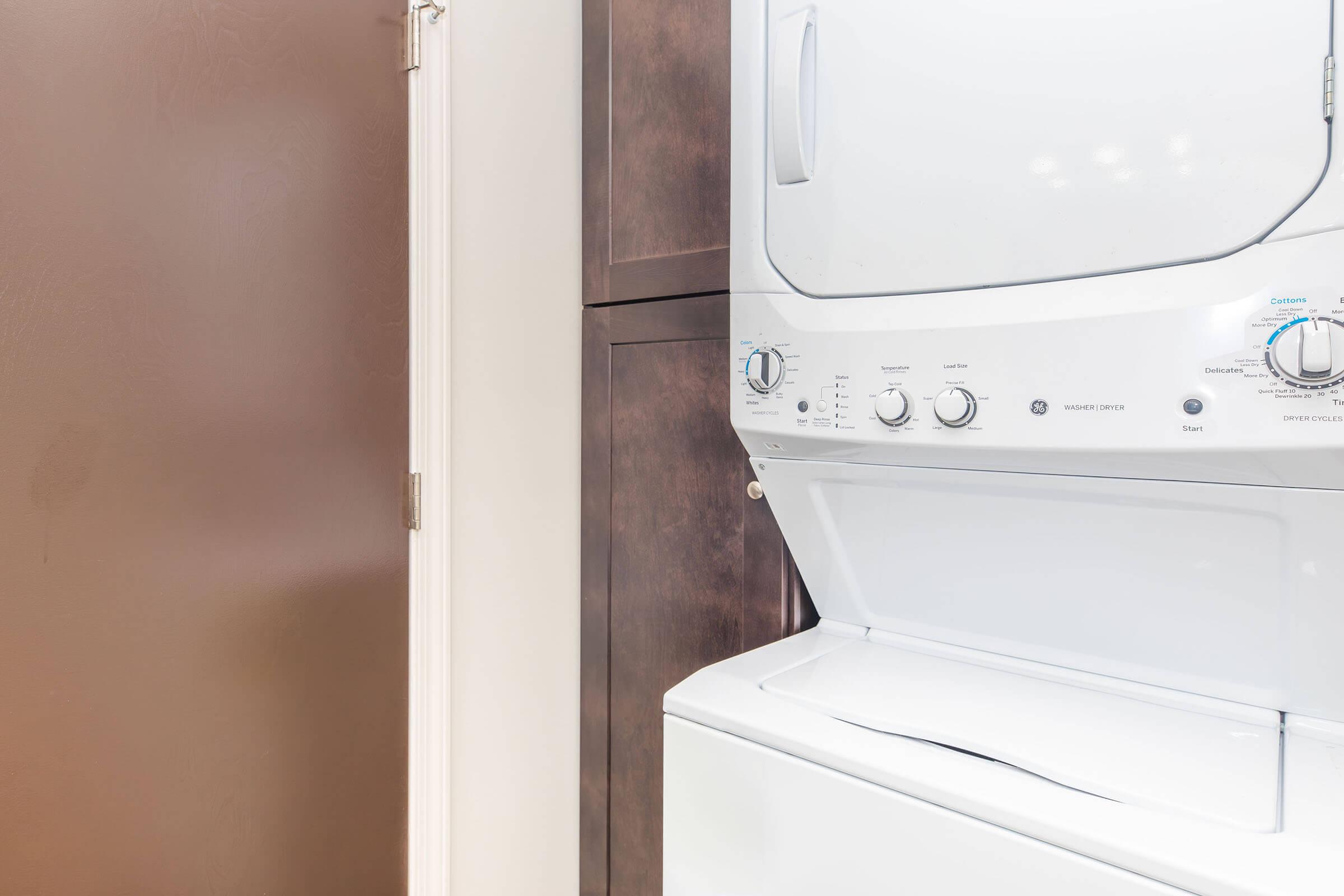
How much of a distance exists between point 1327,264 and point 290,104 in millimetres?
1345

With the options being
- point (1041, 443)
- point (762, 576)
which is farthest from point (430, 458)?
point (1041, 443)

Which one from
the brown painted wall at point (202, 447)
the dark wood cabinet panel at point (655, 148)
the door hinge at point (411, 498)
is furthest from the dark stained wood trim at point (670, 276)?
the door hinge at point (411, 498)

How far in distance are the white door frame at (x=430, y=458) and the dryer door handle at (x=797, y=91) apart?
701mm

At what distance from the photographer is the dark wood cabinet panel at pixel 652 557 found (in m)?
1.27

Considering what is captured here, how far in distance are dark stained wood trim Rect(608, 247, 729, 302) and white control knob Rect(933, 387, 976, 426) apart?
52 centimetres

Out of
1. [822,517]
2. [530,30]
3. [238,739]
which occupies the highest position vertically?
[530,30]

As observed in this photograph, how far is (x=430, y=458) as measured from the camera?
1396 mm

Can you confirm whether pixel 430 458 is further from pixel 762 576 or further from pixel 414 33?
pixel 414 33

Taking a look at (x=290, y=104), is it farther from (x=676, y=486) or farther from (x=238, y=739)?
(x=238, y=739)

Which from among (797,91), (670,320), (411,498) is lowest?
(411,498)

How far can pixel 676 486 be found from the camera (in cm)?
136

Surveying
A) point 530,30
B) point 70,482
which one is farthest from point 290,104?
point 70,482

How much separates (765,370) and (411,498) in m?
0.74

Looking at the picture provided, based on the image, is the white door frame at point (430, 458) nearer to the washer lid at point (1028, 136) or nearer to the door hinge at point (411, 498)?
the door hinge at point (411, 498)
